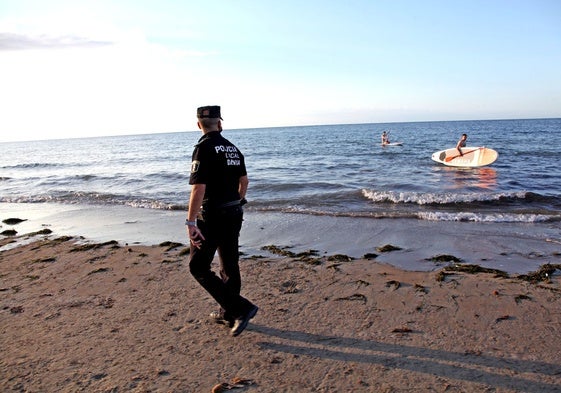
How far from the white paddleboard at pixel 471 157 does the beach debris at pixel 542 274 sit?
15030 millimetres

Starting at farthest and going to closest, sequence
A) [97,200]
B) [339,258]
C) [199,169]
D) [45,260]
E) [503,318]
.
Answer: [97,200]
[45,260]
[339,258]
[503,318]
[199,169]

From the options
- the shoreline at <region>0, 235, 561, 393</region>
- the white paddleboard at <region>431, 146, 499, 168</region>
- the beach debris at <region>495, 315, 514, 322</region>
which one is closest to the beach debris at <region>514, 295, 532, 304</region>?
the shoreline at <region>0, 235, 561, 393</region>

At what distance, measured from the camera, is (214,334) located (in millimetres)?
3746

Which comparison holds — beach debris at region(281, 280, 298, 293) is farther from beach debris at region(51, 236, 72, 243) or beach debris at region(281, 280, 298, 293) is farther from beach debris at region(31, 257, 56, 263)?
beach debris at region(51, 236, 72, 243)

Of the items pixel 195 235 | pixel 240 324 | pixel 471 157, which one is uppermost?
pixel 195 235

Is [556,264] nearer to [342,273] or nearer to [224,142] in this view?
[342,273]

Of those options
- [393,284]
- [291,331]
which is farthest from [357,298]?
[291,331]

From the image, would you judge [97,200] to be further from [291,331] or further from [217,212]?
[291,331]

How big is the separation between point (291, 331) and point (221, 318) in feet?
2.31

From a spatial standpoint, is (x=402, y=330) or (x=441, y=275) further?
(x=441, y=275)

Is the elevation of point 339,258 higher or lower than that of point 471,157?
lower

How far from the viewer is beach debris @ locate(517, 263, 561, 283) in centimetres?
499

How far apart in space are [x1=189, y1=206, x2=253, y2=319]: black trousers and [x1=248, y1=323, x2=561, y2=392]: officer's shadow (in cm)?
45

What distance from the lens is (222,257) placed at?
3730 mm
